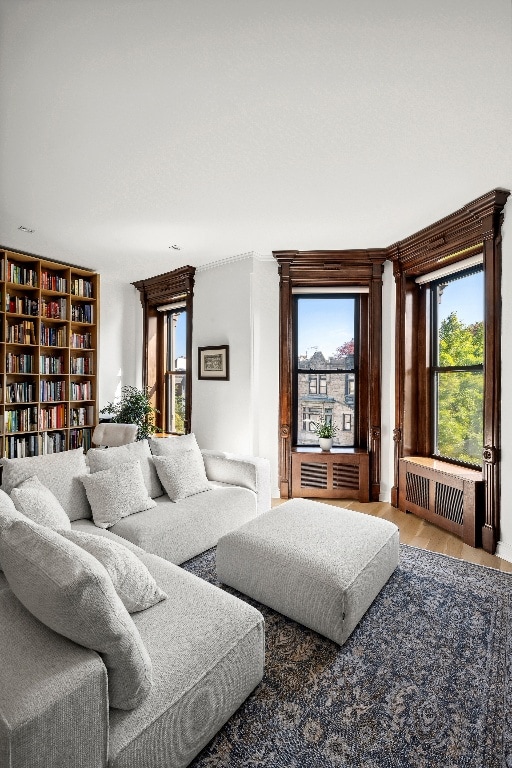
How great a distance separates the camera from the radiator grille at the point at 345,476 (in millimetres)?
4344

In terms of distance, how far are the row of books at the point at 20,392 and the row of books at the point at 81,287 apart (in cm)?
127

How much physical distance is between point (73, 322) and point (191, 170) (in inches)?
115

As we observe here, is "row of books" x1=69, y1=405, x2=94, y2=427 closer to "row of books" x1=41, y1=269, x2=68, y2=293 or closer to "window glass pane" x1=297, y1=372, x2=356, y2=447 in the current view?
"row of books" x1=41, y1=269, x2=68, y2=293

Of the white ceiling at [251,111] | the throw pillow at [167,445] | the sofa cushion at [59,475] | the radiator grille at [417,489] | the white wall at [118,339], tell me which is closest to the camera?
the white ceiling at [251,111]

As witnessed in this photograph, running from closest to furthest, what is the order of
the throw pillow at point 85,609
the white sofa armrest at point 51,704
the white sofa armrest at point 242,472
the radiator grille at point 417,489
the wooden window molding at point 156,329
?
1. the white sofa armrest at point 51,704
2. the throw pillow at point 85,609
3. the white sofa armrest at point 242,472
4. the radiator grille at point 417,489
5. the wooden window molding at point 156,329

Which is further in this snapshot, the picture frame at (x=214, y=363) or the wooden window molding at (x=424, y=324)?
the picture frame at (x=214, y=363)

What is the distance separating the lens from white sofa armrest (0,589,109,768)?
0.98 metres

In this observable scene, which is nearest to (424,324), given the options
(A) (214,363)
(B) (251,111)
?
(A) (214,363)

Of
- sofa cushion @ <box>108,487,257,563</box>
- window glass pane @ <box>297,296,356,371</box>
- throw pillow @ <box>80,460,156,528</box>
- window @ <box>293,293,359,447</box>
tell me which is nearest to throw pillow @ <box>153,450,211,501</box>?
sofa cushion @ <box>108,487,257,563</box>

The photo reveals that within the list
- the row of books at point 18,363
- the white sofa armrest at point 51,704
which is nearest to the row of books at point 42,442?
the row of books at point 18,363

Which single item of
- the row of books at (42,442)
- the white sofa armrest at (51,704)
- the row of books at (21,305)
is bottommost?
the white sofa armrest at (51,704)

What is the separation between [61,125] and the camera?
227 centimetres

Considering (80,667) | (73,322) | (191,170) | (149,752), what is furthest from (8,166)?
(149,752)

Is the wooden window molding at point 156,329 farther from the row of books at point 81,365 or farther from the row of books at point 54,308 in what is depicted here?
the row of books at point 54,308
